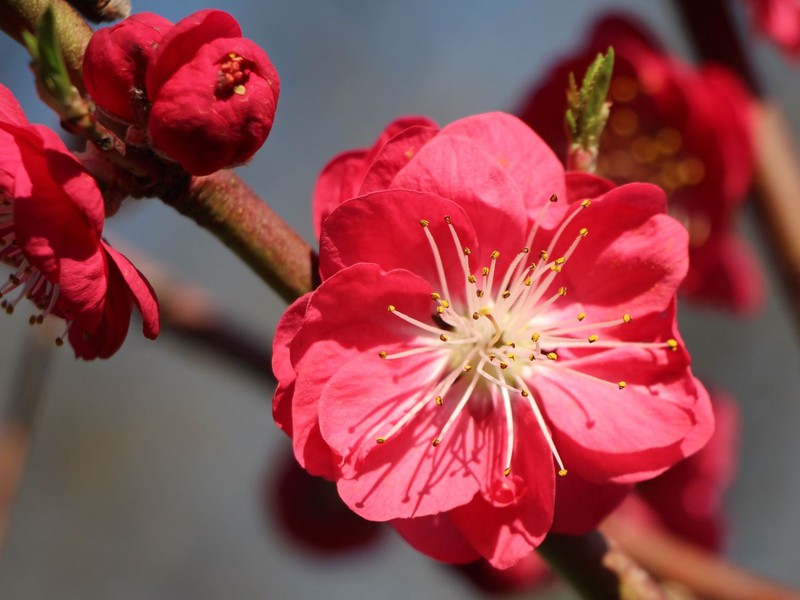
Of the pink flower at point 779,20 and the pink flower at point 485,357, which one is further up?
the pink flower at point 485,357

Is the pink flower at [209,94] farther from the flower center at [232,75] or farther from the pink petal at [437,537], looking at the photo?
the pink petal at [437,537]

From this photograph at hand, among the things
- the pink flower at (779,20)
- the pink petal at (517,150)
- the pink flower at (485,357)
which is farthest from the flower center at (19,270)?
the pink flower at (779,20)

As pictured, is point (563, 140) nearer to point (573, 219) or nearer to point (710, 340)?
point (573, 219)

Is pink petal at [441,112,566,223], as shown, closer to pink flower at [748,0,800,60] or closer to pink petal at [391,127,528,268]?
pink petal at [391,127,528,268]

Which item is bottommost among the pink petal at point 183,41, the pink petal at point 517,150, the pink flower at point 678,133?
the pink flower at point 678,133

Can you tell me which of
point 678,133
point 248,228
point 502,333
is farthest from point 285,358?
point 678,133

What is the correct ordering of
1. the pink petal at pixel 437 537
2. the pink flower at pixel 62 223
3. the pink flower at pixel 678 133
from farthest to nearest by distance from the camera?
the pink flower at pixel 678 133
the pink petal at pixel 437 537
the pink flower at pixel 62 223
